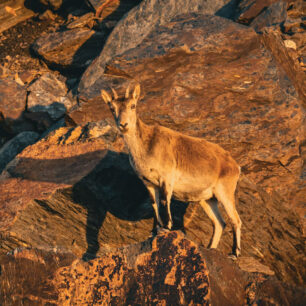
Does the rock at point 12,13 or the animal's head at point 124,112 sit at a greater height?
the animal's head at point 124,112

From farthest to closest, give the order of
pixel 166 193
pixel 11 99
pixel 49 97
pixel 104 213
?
pixel 49 97 < pixel 11 99 < pixel 104 213 < pixel 166 193

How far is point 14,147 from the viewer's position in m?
15.1

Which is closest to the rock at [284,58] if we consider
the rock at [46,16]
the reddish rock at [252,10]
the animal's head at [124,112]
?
the reddish rock at [252,10]

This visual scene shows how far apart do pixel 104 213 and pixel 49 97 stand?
1076cm

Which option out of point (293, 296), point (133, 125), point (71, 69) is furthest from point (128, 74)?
point (71, 69)

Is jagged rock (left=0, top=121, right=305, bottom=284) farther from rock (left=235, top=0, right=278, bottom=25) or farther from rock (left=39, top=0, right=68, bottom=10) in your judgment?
rock (left=39, top=0, right=68, bottom=10)

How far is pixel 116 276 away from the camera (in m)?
6.38

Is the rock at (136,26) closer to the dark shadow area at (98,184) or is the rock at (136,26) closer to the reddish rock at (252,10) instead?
the reddish rock at (252,10)

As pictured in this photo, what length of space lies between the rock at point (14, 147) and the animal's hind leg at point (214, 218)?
8622 mm

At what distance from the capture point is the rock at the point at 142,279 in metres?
6.02

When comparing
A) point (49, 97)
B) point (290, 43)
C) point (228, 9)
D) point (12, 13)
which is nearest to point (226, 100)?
point (290, 43)

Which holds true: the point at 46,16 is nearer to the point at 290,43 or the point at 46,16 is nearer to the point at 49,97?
the point at 49,97

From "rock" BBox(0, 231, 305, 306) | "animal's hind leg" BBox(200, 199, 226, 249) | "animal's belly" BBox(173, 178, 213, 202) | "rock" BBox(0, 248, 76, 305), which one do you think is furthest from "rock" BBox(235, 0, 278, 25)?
"rock" BBox(0, 248, 76, 305)

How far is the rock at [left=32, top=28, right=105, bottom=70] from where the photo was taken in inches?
846
